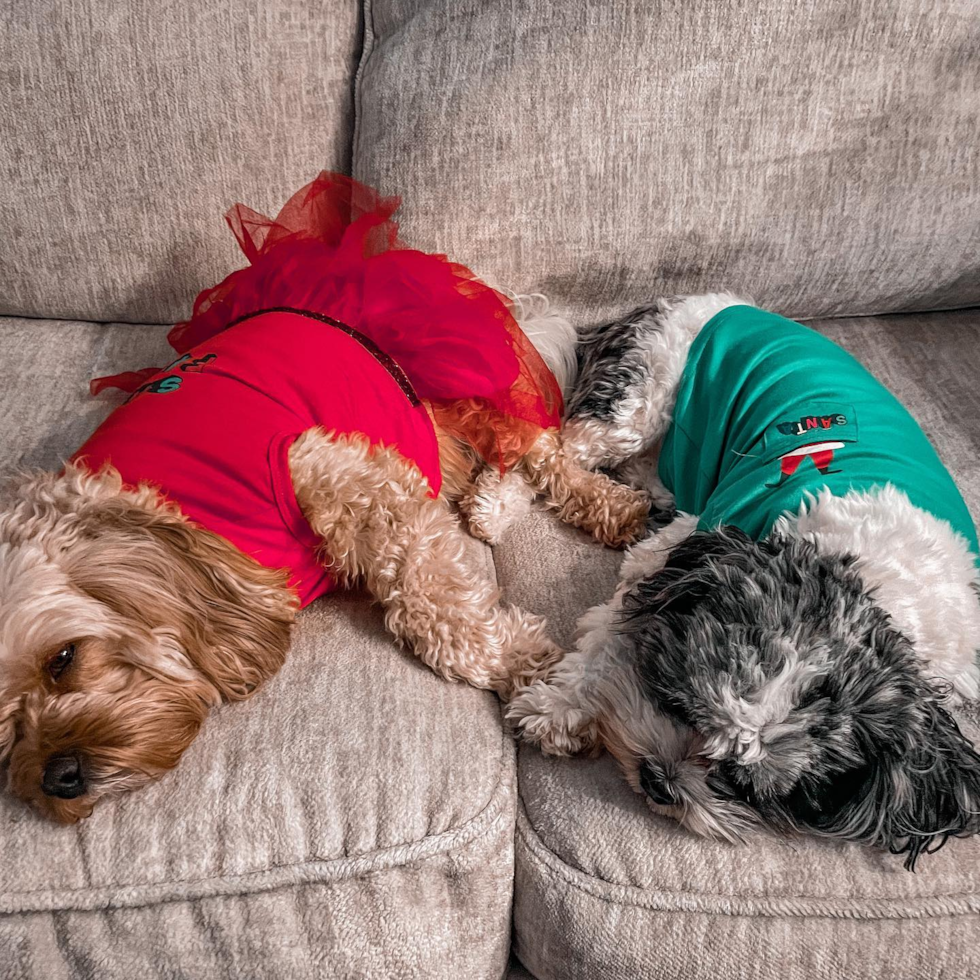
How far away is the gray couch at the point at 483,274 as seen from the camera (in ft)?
3.79

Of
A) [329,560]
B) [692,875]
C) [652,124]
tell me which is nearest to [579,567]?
[329,560]

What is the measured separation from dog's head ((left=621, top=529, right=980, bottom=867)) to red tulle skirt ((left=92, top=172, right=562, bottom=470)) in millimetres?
783

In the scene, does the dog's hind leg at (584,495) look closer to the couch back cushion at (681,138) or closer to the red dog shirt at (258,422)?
the red dog shirt at (258,422)

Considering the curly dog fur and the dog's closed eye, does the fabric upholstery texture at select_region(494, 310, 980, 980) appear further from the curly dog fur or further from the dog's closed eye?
the dog's closed eye

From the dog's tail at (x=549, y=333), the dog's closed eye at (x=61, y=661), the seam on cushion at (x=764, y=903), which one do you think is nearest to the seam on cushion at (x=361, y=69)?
the dog's tail at (x=549, y=333)

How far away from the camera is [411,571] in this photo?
148 centimetres

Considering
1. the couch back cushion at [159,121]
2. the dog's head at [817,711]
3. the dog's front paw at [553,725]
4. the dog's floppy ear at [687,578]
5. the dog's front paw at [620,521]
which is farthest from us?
the couch back cushion at [159,121]

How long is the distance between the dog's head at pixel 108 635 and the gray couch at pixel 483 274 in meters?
0.08

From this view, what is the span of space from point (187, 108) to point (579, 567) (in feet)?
4.79

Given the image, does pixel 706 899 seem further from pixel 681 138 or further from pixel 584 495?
pixel 681 138

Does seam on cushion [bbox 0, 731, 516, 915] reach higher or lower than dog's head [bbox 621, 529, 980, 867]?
lower

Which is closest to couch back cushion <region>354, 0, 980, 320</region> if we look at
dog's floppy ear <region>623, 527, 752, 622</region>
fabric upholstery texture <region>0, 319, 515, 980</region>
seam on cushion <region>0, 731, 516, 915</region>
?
dog's floppy ear <region>623, 527, 752, 622</region>

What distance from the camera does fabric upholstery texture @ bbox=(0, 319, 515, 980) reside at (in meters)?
1.15

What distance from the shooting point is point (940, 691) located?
113 centimetres
